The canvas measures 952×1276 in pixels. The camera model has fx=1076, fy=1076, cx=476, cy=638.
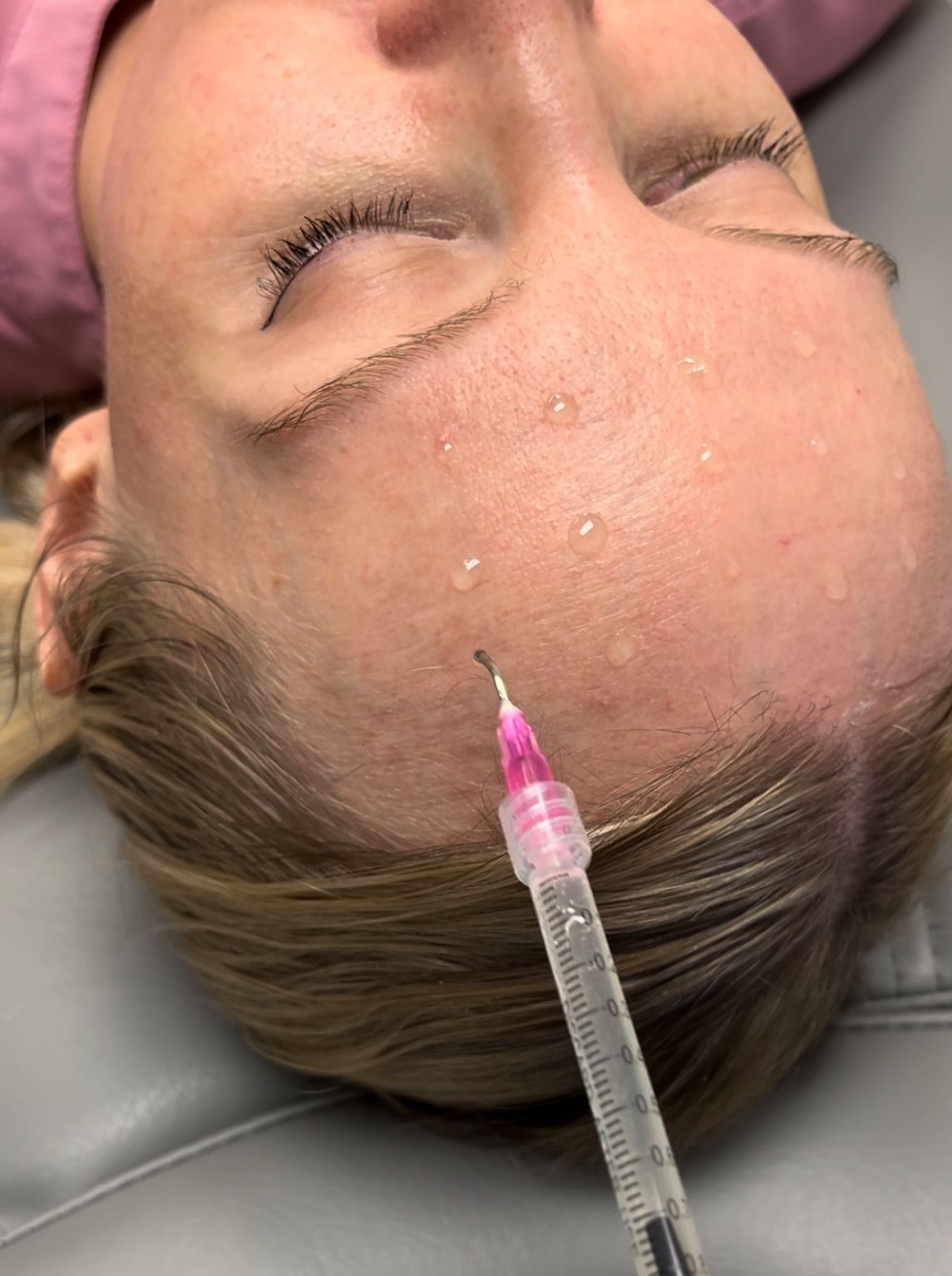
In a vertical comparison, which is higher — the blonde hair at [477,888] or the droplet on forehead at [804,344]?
the droplet on forehead at [804,344]

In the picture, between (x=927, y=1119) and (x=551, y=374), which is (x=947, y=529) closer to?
(x=551, y=374)

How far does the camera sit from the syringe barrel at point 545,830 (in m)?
0.54

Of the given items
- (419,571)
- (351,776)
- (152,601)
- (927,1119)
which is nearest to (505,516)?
(419,571)

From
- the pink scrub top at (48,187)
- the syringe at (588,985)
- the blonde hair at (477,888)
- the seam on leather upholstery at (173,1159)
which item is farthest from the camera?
the pink scrub top at (48,187)

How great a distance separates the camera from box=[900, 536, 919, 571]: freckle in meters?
0.64

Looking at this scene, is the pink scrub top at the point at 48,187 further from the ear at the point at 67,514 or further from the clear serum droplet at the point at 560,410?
the clear serum droplet at the point at 560,410

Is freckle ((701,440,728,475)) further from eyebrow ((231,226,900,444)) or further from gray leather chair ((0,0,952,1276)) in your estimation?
gray leather chair ((0,0,952,1276))

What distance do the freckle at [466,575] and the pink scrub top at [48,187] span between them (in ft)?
2.07

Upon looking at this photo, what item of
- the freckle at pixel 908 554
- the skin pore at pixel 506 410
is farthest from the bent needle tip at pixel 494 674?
the freckle at pixel 908 554

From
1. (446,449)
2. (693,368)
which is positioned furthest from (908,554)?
(446,449)

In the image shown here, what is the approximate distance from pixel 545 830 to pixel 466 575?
Result: 0.15 m

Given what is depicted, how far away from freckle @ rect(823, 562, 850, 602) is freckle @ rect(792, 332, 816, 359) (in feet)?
0.44

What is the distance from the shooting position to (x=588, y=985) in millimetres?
546

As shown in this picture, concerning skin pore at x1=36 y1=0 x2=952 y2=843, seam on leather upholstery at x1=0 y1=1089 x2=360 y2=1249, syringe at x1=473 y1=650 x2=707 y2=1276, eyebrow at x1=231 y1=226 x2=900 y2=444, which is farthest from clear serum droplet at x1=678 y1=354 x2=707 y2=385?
seam on leather upholstery at x1=0 y1=1089 x2=360 y2=1249
